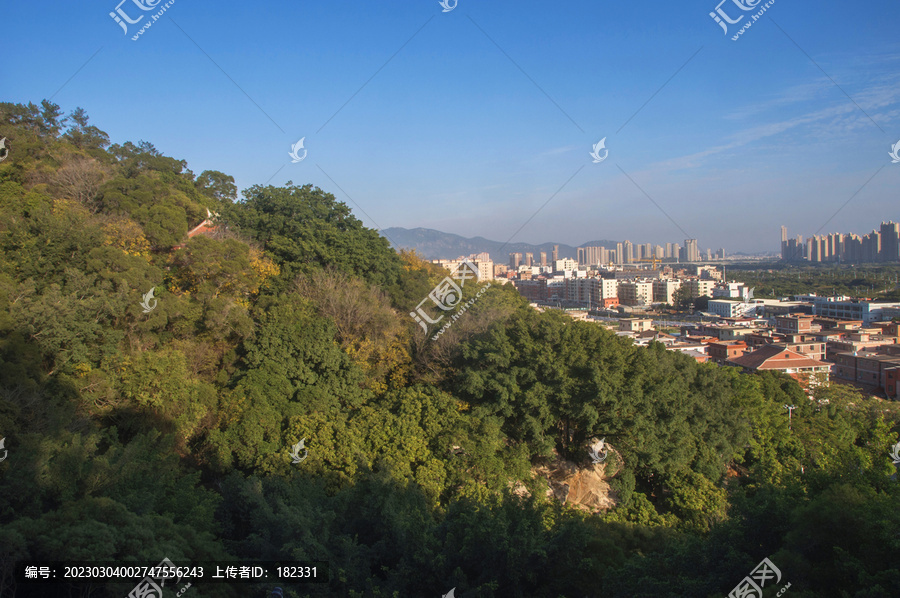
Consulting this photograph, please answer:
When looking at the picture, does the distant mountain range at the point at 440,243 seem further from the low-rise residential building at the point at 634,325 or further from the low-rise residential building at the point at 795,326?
the low-rise residential building at the point at 795,326

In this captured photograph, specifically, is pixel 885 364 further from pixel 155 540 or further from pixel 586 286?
pixel 586 286

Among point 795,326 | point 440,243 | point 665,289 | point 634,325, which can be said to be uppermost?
point 440,243

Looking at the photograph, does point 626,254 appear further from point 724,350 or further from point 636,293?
point 724,350

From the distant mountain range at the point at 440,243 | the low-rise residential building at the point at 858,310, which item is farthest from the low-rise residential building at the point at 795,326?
the distant mountain range at the point at 440,243

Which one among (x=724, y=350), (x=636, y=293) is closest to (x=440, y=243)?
(x=636, y=293)

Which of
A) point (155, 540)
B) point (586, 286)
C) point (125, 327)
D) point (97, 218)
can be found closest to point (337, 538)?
point (155, 540)

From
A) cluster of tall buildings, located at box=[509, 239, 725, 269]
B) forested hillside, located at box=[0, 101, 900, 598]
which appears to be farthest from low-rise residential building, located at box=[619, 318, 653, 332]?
cluster of tall buildings, located at box=[509, 239, 725, 269]
